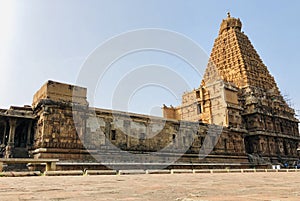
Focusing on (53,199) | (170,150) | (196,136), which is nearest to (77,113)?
(170,150)

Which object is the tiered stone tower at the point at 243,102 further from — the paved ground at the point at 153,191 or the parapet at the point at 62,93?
the paved ground at the point at 153,191

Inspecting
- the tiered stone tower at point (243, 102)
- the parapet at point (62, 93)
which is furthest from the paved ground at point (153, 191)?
the tiered stone tower at point (243, 102)

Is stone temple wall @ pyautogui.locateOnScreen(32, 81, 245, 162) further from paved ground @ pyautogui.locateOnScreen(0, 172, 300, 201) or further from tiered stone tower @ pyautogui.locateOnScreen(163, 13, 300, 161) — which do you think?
paved ground @ pyautogui.locateOnScreen(0, 172, 300, 201)

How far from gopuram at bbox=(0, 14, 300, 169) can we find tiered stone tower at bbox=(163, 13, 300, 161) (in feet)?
0.47

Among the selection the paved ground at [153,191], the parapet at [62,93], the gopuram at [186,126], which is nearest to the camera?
the paved ground at [153,191]

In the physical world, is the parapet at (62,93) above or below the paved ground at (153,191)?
above

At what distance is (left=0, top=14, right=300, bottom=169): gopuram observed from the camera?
20.3m

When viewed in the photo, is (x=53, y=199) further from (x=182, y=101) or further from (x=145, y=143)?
(x=182, y=101)

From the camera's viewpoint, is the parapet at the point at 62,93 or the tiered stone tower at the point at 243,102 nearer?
the parapet at the point at 62,93

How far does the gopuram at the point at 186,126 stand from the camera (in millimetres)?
20281

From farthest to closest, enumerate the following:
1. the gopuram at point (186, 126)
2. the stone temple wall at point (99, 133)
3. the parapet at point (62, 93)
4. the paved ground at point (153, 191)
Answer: the parapet at point (62, 93)
the gopuram at point (186, 126)
the stone temple wall at point (99, 133)
the paved ground at point (153, 191)

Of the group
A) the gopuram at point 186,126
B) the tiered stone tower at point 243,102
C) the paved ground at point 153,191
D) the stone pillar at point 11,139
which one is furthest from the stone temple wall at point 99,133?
the paved ground at point 153,191

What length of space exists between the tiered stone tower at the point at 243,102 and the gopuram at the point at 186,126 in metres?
0.14

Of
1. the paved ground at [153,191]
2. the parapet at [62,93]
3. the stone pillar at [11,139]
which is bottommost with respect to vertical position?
the paved ground at [153,191]
